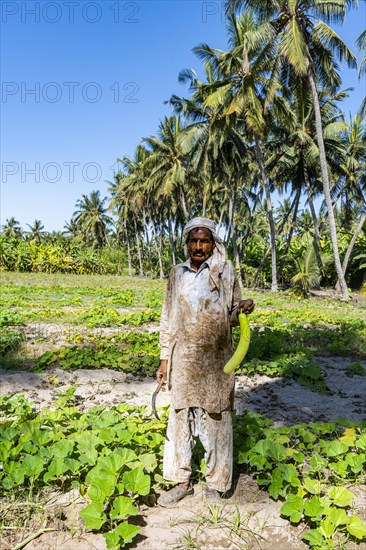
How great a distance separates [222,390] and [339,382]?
367 centimetres

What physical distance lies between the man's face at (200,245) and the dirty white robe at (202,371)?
6 centimetres

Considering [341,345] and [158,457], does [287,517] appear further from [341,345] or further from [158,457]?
[341,345]

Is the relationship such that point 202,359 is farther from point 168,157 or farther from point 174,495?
point 168,157

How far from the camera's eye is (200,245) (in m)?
2.79

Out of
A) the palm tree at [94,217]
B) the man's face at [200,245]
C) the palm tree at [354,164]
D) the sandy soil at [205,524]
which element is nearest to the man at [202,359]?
the man's face at [200,245]

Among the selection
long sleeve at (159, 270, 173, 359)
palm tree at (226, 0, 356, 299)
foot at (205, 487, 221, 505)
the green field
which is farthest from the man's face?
palm tree at (226, 0, 356, 299)

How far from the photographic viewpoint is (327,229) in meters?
37.6

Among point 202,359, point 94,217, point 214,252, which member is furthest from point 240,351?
point 94,217

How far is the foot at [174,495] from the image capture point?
2.81m

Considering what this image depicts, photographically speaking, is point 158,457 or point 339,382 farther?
point 339,382

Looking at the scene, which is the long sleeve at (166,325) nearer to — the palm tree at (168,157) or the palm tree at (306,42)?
the palm tree at (306,42)

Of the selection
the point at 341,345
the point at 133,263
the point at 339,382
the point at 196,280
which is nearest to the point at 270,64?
the point at 341,345

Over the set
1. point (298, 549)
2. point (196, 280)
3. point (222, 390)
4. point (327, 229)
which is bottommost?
point (298, 549)

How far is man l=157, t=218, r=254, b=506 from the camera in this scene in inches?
108
